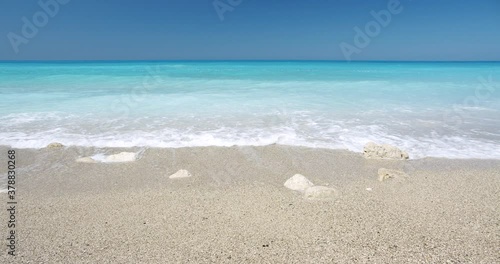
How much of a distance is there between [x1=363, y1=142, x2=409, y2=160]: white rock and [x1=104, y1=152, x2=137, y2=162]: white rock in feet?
14.4

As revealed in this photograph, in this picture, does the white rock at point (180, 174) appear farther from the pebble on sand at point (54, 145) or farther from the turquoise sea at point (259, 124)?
the pebble on sand at point (54, 145)

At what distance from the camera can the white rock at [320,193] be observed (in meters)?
4.27

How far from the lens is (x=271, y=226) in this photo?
352 centimetres

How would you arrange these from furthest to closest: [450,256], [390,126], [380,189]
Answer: [390,126] < [380,189] < [450,256]

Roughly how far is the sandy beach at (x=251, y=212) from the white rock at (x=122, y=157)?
0.62 ft

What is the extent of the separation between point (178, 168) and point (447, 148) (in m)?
5.43

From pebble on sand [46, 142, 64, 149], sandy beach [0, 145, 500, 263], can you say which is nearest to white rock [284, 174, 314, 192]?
sandy beach [0, 145, 500, 263]

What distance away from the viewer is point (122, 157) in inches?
238

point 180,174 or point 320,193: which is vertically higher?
point 320,193

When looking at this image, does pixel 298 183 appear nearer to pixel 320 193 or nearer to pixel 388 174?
pixel 320 193

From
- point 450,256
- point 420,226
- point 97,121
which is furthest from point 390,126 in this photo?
point 97,121

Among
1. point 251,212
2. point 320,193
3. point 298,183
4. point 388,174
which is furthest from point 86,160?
point 388,174

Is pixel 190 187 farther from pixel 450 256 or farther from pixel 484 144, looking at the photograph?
pixel 484 144

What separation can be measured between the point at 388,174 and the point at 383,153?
1073 millimetres
